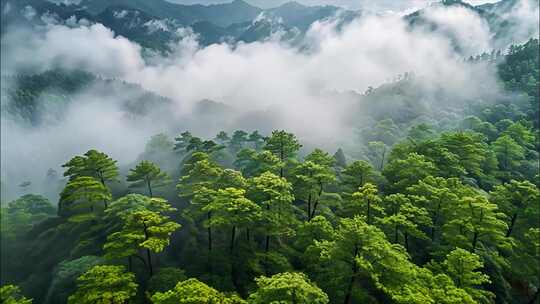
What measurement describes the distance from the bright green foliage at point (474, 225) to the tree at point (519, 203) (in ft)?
24.1

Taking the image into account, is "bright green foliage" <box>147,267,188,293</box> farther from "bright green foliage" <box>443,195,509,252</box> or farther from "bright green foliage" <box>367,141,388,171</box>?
"bright green foliage" <box>367,141,388,171</box>

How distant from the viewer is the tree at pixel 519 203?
151 ft

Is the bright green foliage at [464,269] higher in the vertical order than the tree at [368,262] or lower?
lower

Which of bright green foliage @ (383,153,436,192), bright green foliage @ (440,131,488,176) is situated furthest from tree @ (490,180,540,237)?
bright green foliage @ (440,131,488,176)

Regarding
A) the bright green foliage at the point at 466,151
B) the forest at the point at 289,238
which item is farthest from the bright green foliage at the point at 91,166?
the bright green foliage at the point at 466,151

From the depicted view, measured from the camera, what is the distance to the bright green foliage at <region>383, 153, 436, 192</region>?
174 feet

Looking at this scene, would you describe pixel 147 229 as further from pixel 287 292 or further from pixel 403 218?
pixel 403 218

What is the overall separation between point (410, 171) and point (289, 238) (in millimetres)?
21792

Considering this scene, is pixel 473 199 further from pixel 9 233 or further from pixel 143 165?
pixel 9 233

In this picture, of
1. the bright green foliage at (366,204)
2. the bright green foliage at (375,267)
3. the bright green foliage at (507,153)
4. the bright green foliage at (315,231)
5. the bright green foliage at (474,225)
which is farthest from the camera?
the bright green foliage at (507,153)

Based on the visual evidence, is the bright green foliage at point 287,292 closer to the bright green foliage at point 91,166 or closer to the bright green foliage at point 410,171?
the bright green foliage at point 410,171

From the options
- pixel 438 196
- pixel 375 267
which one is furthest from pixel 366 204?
pixel 375 267

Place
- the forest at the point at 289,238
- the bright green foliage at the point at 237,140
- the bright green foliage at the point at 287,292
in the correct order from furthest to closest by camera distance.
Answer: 1. the bright green foliage at the point at 237,140
2. the forest at the point at 289,238
3. the bright green foliage at the point at 287,292

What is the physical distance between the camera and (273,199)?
3894 cm
